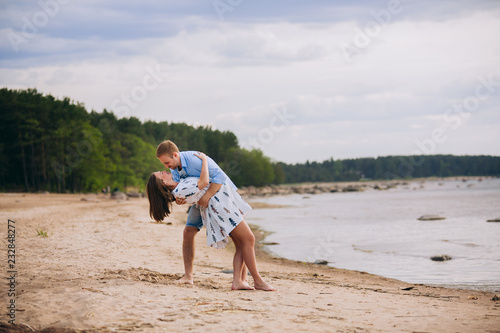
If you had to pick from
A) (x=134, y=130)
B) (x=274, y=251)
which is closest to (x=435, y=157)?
(x=134, y=130)

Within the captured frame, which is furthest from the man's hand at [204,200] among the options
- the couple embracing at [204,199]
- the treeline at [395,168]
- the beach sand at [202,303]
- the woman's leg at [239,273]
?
the treeline at [395,168]

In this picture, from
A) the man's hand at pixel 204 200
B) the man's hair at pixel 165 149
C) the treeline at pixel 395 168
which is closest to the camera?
the man's hair at pixel 165 149

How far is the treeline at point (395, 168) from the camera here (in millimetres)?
173750

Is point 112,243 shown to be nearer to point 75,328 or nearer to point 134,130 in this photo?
point 75,328

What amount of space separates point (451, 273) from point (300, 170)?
183508 mm

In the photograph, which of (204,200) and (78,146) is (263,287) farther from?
(78,146)

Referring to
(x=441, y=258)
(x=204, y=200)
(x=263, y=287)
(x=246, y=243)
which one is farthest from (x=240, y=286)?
(x=441, y=258)

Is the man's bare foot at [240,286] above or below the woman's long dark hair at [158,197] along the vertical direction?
below

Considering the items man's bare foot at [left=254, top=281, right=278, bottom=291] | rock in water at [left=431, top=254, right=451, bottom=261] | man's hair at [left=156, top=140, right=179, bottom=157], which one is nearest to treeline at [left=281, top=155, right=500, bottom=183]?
rock in water at [left=431, top=254, right=451, bottom=261]

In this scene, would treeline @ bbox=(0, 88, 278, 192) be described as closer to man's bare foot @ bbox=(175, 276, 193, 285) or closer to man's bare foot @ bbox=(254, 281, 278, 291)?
man's bare foot @ bbox=(175, 276, 193, 285)

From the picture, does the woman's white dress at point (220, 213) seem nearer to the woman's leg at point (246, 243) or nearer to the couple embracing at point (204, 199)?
the couple embracing at point (204, 199)

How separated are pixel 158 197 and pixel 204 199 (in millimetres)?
647

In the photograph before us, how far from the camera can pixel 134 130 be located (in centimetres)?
9000

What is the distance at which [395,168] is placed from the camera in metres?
181
